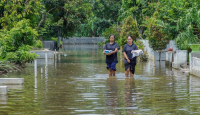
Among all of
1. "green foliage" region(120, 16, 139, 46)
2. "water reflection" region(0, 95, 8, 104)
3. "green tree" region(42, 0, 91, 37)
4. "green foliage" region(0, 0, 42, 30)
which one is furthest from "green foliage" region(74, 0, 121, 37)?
"water reflection" region(0, 95, 8, 104)

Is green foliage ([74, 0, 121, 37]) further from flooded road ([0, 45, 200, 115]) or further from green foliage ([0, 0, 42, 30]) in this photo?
flooded road ([0, 45, 200, 115])

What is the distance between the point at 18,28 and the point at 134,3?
1056 inches

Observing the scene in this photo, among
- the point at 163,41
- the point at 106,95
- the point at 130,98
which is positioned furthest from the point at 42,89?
the point at 163,41

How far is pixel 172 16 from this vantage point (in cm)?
2502

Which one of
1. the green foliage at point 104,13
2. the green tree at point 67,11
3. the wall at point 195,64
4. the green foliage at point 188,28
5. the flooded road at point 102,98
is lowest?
the flooded road at point 102,98

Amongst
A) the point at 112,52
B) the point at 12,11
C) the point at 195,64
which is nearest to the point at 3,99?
the point at 112,52

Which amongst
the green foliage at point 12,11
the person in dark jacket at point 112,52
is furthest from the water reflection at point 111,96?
the green foliage at point 12,11

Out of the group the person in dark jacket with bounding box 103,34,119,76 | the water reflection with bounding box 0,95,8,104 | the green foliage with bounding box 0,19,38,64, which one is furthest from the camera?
the green foliage with bounding box 0,19,38,64

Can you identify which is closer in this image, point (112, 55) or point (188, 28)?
point (112, 55)

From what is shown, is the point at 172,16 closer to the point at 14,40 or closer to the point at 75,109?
the point at 14,40

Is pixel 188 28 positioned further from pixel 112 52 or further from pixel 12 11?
pixel 12 11

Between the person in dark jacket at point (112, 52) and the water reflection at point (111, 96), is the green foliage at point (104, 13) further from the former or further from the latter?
the water reflection at point (111, 96)

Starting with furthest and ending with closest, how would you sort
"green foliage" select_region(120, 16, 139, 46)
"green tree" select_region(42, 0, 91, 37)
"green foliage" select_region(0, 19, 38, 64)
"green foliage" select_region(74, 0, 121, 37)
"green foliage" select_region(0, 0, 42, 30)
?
"green foliage" select_region(74, 0, 121, 37) → "green tree" select_region(42, 0, 91, 37) → "green foliage" select_region(120, 16, 139, 46) → "green foliage" select_region(0, 0, 42, 30) → "green foliage" select_region(0, 19, 38, 64)

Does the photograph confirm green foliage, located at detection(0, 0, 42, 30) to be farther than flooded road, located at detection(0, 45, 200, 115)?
Yes
